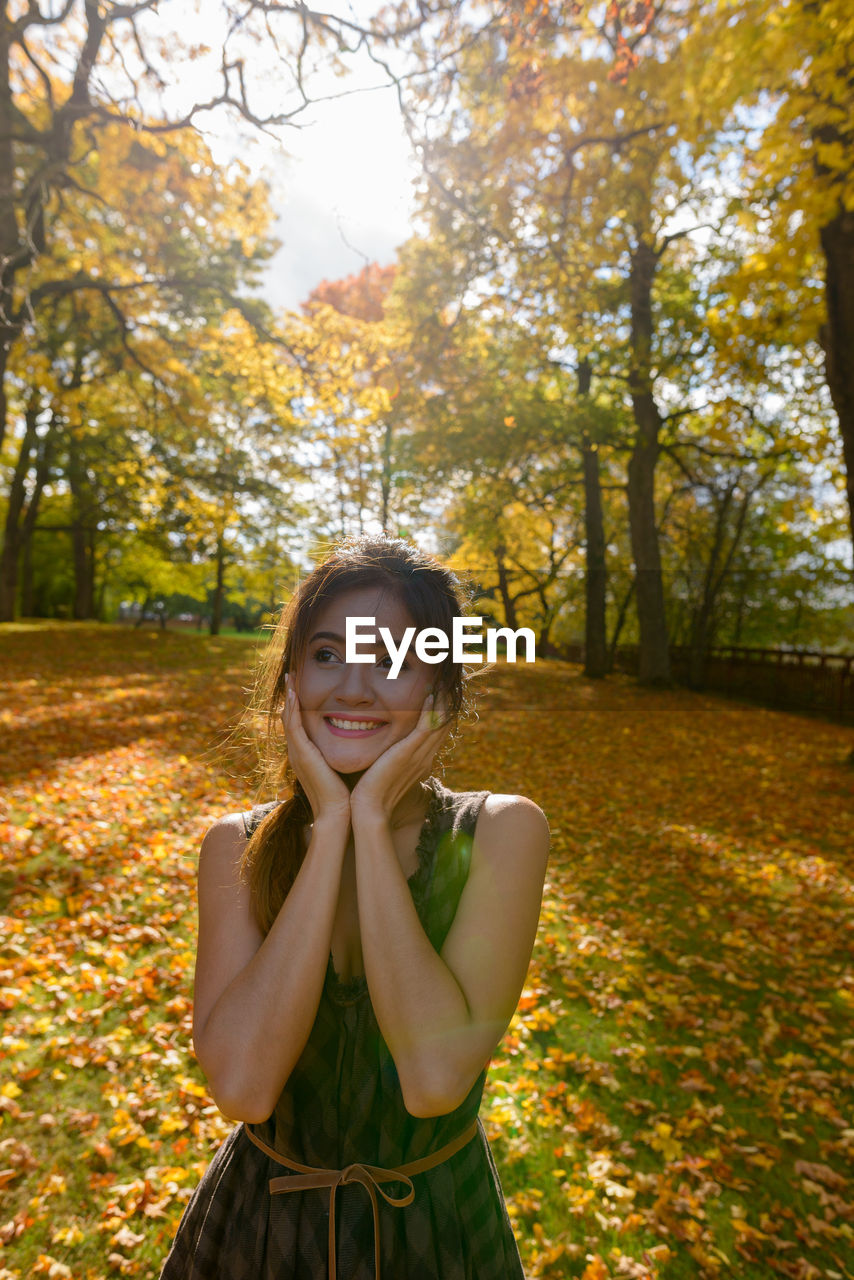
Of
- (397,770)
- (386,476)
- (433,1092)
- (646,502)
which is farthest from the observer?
(386,476)

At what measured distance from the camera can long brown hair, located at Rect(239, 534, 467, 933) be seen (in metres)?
1.48

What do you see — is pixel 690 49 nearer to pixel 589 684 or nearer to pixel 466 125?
pixel 466 125

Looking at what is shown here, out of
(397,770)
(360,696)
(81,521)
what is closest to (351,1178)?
(397,770)

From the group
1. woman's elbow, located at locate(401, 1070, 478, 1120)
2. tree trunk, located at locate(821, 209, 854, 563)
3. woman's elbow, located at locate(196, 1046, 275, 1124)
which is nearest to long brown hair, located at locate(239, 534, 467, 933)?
woman's elbow, located at locate(196, 1046, 275, 1124)

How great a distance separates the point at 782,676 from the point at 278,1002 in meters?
18.0

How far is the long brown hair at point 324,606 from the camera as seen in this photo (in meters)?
1.48

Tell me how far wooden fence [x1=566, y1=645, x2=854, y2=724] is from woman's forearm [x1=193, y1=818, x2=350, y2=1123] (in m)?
16.5

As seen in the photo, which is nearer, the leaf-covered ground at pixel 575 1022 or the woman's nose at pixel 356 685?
the woman's nose at pixel 356 685

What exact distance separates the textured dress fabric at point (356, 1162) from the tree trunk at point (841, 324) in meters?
7.84

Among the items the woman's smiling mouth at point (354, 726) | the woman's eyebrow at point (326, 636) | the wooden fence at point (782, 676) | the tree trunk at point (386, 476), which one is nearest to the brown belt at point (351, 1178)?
the woman's smiling mouth at point (354, 726)

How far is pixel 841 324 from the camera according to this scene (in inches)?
279

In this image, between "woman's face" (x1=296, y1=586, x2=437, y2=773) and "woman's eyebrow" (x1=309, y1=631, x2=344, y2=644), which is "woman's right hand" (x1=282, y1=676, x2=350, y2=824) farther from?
"woman's eyebrow" (x1=309, y1=631, x2=344, y2=644)

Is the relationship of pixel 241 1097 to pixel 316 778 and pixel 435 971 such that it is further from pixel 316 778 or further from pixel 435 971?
pixel 316 778

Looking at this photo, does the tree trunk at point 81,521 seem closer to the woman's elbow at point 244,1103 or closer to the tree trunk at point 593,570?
the tree trunk at point 593,570
